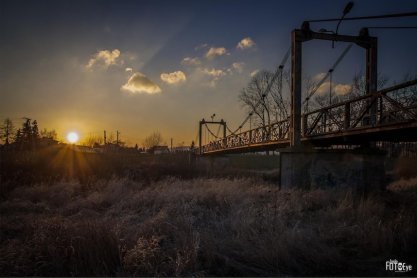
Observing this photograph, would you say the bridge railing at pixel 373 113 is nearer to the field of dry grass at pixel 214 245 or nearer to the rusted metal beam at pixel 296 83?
the rusted metal beam at pixel 296 83

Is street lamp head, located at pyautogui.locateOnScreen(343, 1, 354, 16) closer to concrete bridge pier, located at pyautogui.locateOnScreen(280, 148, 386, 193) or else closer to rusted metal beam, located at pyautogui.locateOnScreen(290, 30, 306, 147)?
rusted metal beam, located at pyautogui.locateOnScreen(290, 30, 306, 147)

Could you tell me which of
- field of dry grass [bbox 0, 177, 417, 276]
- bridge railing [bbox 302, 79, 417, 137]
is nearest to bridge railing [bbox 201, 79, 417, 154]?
bridge railing [bbox 302, 79, 417, 137]

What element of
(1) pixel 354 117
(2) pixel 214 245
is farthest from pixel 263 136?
(2) pixel 214 245

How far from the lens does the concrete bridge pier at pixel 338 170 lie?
11016mm

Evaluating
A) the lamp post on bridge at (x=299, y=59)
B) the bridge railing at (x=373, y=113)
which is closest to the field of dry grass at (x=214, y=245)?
the bridge railing at (x=373, y=113)

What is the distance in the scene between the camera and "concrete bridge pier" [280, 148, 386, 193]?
11016 millimetres

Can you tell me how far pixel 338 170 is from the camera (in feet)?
36.6

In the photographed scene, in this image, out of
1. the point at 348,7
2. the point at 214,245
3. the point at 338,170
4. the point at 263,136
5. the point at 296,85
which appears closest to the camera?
the point at 214,245

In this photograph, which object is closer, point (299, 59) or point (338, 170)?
point (338, 170)

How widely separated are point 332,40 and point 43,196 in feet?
41.1

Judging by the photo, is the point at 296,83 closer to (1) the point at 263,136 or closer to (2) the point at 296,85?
(2) the point at 296,85

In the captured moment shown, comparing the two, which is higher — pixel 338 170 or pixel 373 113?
pixel 373 113

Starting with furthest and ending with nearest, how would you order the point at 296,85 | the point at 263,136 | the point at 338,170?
1. the point at 263,136
2. the point at 296,85
3. the point at 338,170

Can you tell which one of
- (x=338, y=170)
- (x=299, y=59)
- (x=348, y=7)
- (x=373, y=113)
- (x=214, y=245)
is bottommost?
(x=214, y=245)
